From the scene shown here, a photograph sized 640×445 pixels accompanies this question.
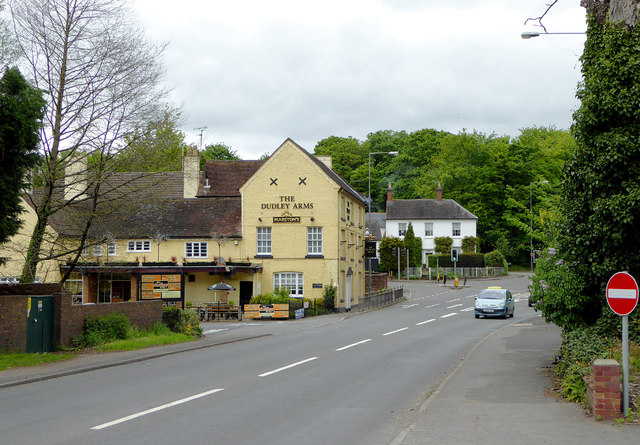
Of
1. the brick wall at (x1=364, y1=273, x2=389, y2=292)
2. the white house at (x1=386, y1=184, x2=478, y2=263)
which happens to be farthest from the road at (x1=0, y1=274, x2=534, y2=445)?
the white house at (x1=386, y1=184, x2=478, y2=263)

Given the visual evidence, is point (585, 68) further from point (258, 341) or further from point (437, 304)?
point (437, 304)

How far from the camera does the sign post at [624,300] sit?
964 cm

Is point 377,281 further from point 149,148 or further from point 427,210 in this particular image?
point 149,148

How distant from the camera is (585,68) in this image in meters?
16.1

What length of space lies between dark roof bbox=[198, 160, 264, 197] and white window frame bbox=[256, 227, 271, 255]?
182 inches

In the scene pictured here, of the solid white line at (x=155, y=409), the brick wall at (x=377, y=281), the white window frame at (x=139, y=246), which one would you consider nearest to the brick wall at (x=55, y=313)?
the solid white line at (x=155, y=409)

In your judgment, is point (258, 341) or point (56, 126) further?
point (258, 341)

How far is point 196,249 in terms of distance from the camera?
45281 millimetres

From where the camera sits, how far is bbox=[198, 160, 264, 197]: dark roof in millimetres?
49438

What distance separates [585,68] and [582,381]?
8.34 metres

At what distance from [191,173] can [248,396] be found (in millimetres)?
38437

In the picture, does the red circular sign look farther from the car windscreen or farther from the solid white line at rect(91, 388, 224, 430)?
the car windscreen

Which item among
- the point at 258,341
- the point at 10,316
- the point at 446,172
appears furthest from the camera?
the point at 446,172

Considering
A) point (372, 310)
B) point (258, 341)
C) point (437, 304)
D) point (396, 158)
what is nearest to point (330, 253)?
point (372, 310)
